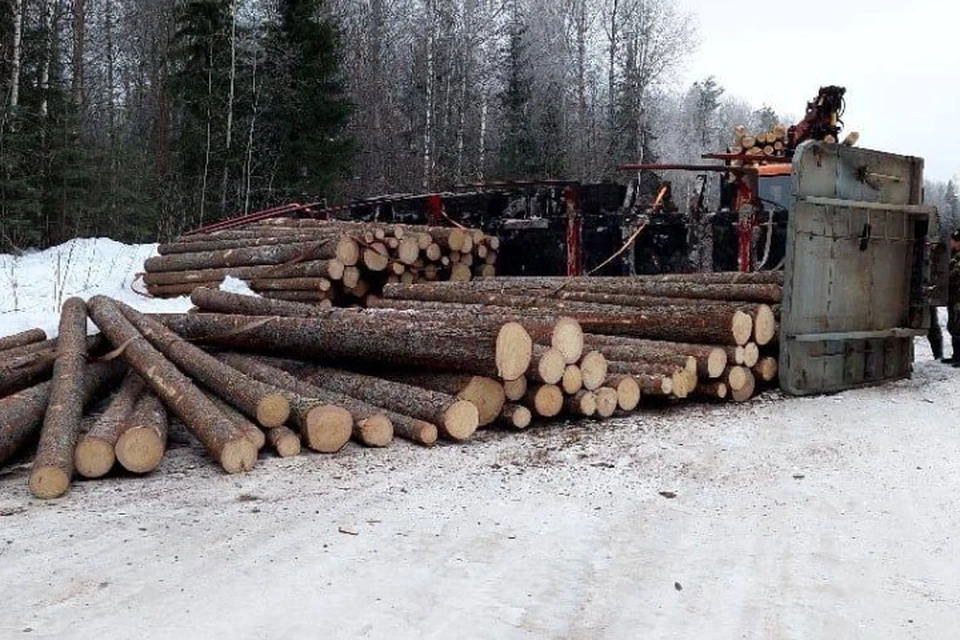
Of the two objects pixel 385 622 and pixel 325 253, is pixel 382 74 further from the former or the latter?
pixel 385 622

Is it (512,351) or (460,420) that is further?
(512,351)

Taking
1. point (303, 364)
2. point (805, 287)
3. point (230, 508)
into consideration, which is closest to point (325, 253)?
point (303, 364)

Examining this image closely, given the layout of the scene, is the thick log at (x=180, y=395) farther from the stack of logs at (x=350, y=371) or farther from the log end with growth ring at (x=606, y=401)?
the log end with growth ring at (x=606, y=401)

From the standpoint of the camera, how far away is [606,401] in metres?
6.44

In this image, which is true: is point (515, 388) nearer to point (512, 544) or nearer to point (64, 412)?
point (512, 544)

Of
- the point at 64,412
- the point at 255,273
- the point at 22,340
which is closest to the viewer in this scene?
the point at 64,412

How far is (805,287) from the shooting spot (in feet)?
24.3

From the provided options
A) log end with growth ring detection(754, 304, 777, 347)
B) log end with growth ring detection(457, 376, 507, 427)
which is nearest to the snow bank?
log end with growth ring detection(457, 376, 507, 427)

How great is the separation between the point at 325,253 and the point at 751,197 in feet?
19.0

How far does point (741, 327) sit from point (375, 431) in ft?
11.5

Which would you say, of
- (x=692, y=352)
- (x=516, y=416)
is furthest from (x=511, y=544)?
(x=692, y=352)

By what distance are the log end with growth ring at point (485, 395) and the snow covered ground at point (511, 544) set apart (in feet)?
0.83

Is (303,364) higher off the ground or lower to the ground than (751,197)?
lower

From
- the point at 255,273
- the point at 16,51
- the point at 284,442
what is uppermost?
the point at 16,51
